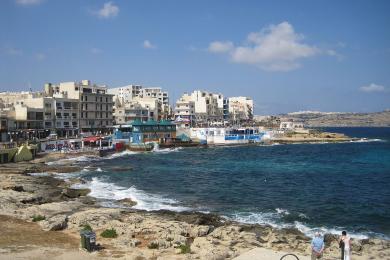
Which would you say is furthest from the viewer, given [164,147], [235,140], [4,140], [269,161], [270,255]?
[235,140]

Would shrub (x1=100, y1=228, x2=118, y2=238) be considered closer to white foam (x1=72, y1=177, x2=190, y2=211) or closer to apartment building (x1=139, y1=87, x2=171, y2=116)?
white foam (x1=72, y1=177, x2=190, y2=211)

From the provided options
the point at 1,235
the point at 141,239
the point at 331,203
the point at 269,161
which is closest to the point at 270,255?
the point at 141,239

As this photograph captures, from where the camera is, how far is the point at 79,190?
149 ft

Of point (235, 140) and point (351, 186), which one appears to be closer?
point (351, 186)

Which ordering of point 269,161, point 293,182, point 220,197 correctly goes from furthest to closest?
point 269,161 < point 293,182 < point 220,197

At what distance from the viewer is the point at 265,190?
161 ft

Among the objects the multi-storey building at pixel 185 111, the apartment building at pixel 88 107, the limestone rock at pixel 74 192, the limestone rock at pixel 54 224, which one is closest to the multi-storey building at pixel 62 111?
the apartment building at pixel 88 107

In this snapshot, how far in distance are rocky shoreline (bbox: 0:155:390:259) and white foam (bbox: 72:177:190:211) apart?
3.72 m

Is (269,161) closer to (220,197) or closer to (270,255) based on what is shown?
(220,197)

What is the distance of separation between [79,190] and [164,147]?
68.8m

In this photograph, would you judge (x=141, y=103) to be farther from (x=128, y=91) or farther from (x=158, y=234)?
(x=158, y=234)

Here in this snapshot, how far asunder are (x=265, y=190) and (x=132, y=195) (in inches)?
597

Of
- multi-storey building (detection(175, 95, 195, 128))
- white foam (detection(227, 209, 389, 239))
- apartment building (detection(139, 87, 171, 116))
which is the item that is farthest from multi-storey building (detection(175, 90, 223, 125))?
white foam (detection(227, 209, 389, 239))

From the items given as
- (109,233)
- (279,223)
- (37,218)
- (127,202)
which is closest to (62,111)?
(127,202)
